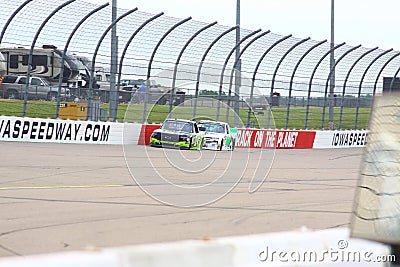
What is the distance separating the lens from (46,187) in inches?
538

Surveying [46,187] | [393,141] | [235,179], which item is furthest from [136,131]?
[393,141]

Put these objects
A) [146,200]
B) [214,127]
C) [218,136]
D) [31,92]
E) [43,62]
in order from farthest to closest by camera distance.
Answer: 1. [214,127]
2. [31,92]
3. [43,62]
4. [218,136]
5. [146,200]

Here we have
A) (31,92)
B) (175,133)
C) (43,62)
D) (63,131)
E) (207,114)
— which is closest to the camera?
(207,114)

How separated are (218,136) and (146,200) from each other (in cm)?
1496

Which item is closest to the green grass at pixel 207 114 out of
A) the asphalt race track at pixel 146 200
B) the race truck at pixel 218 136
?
the race truck at pixel 218 136

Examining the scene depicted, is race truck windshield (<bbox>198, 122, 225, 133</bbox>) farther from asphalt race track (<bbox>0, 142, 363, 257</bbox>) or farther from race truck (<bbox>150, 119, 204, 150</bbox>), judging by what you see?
asphalt race track (<bbox>0, 142, 363, 257</bbox>)

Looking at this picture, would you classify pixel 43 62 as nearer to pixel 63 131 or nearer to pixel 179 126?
pixel 63 131

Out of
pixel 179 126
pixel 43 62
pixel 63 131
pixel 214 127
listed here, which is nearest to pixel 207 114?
pixel 179 126

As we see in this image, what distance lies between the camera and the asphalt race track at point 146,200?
9062 millimetres

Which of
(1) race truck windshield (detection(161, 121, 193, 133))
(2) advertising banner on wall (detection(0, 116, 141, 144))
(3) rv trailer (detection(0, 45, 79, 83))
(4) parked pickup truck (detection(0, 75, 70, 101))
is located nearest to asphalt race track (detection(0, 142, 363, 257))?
(2) advertising banner on wall (detection(0, 116, 141, 144))

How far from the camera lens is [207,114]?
24.3m

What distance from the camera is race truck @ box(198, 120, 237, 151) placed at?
2708 cm

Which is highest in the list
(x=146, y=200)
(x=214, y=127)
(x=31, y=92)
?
(x=146, y=200)

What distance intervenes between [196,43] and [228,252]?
25.9 metres
